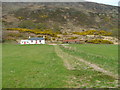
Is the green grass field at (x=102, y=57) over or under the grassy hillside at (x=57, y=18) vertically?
under

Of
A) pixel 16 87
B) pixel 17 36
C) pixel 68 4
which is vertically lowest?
pixel 17 36

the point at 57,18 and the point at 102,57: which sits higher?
the point at 57,18

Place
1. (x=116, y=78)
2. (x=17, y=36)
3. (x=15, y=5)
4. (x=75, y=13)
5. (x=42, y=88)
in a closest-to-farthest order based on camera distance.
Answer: (x=42, y=88) → (x=116, y=78) → (x=17, y=36) → (x=75, y=13) → (x=15, y=5)

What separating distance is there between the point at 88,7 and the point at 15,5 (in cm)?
6584

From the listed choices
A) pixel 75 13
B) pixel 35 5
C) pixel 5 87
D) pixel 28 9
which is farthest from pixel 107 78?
pixel 35 5

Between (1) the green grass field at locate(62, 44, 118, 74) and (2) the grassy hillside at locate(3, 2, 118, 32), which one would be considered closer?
(1) the green grass field at locate(62, 44, 118, 74)

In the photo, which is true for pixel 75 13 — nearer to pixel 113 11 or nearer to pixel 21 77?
pixel 113 11

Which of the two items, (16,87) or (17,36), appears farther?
(17,36)

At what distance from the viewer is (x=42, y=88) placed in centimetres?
804

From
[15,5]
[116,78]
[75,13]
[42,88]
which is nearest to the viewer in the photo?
[42,88]

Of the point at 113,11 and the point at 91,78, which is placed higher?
the point at 113,11

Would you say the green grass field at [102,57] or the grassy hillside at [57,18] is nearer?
the green grass field at [102,57]

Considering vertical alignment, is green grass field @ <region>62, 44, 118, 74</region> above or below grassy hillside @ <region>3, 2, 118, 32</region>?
below

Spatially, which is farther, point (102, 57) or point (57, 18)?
point (57, 18)
